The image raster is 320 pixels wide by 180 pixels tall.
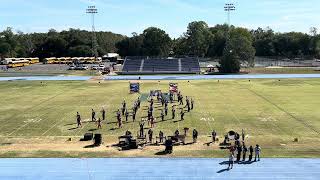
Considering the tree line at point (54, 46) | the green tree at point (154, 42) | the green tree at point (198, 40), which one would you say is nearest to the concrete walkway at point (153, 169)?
the green tree at point (154, 42)

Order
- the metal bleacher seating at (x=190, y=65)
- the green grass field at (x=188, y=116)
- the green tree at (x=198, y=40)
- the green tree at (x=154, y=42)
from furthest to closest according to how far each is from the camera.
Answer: the green tree at (x=198, y=40)
the green tree at (x=154, y=42)
the metal bleacher seating at (x=190, y=65)
the green grass field at (x=188, y=116)

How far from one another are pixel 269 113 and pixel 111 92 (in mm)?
23214

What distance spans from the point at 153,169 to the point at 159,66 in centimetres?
7122

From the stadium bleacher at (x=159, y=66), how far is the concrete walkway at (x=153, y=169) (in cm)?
6337

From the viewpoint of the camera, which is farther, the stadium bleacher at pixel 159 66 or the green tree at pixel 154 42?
the green tree at pixel 154 42

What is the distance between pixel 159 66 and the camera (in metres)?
94.2

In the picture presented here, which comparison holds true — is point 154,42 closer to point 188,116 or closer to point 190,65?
point 190,65

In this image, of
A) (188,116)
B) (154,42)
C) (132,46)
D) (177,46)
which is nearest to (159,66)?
(154,42)

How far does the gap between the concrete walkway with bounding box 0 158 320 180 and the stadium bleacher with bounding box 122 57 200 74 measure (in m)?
63.4

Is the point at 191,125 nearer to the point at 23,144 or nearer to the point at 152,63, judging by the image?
the point at 23,144

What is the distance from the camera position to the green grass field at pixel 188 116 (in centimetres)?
2811

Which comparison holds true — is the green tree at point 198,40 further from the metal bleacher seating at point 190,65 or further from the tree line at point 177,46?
the metal bleacher seating at point 190,65

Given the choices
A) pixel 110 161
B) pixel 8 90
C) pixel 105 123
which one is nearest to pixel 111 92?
pixel 8 90

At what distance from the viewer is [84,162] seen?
2519 centimetres
